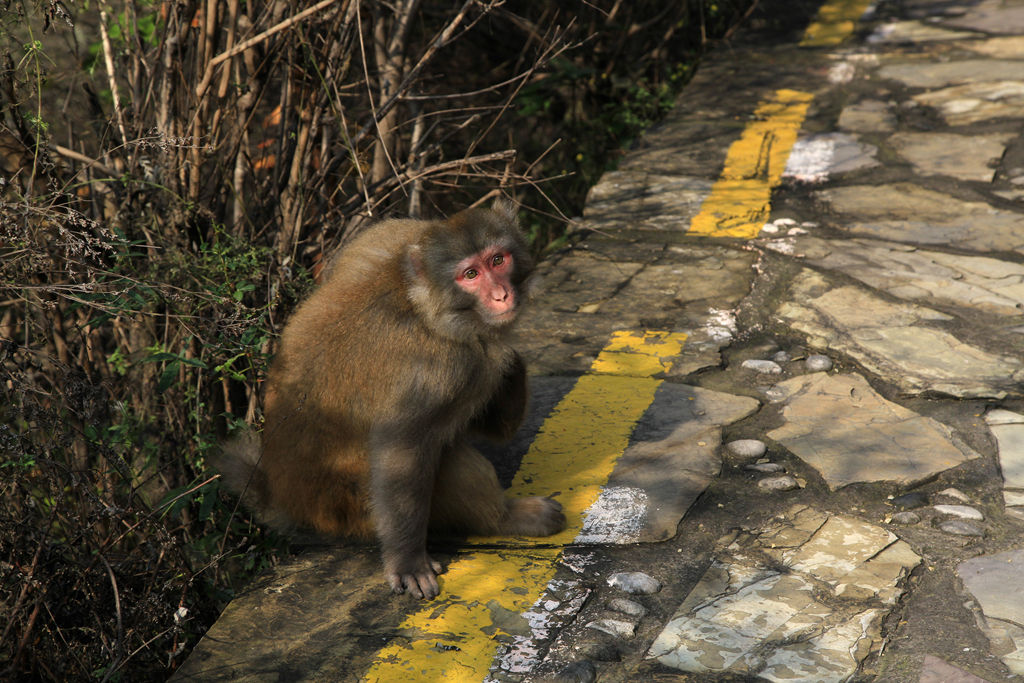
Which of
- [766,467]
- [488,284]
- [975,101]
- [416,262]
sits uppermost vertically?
[416,262]

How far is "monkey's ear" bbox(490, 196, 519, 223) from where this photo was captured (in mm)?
3453

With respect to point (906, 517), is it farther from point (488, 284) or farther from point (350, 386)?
point (350, 386)

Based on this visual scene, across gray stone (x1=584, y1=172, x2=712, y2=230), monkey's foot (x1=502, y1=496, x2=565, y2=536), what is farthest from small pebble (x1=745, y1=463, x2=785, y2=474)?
gray stone (x1=584, y1=172, x2=712, y2=230)

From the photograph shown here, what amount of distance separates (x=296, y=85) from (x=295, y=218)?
1.98 feet

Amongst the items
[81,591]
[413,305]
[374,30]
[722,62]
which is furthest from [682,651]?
[722,62]

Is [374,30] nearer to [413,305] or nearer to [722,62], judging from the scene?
[413,305]

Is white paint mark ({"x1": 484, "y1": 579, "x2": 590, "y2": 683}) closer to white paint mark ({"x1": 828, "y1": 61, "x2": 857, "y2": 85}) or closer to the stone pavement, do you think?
the stone pavement

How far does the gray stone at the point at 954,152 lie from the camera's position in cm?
573

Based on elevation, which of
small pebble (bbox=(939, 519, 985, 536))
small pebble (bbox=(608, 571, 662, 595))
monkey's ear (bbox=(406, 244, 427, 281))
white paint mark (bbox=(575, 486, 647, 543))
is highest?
monkey's ear (bbox=(406, 244, 427, 281))

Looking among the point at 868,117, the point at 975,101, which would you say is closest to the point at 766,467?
the point at 868,117

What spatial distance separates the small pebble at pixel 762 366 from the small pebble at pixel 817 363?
0.12 m

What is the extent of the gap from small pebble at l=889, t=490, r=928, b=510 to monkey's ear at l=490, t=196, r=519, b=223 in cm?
150

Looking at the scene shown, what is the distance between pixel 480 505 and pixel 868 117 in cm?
449

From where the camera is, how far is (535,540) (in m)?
3.24
